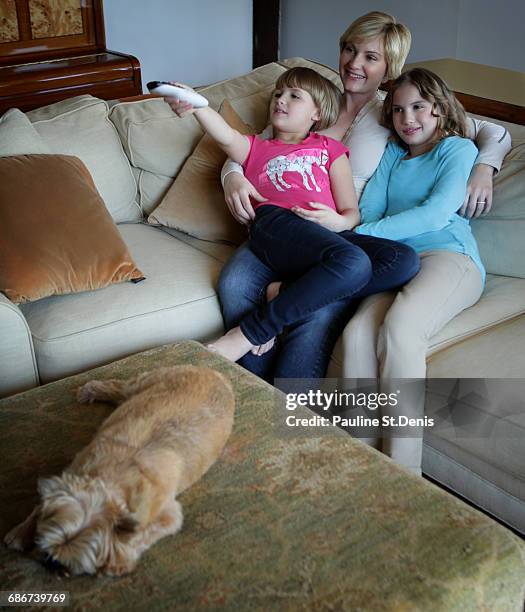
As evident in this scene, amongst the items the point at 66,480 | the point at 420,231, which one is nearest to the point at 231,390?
the point at 66,480

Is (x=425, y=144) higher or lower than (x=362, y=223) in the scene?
higher

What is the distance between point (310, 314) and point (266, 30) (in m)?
3.68

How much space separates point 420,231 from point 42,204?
1.08 m

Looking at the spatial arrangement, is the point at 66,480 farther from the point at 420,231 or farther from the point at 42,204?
the point at 420,231

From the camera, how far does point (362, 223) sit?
215cm

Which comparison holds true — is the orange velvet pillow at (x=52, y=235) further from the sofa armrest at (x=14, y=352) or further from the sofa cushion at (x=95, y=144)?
the sofa cushion at (x=95, y=144)

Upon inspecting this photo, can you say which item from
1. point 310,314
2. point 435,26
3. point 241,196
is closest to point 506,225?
point 310,314

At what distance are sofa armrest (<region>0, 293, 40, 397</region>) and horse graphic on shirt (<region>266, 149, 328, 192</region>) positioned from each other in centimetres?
85

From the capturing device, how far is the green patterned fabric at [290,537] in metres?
1.07

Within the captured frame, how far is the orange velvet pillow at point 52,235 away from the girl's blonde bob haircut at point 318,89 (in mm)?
724

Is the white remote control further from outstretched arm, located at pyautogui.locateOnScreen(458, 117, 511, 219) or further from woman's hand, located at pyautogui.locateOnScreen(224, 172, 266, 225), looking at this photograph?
outstretched arm, located at pyautogui.locateOnScreen(458, 117, 511, 219)

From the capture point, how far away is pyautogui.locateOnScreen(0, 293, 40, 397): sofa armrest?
5.85 ft

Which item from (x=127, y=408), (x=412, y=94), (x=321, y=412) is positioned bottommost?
(x=321, y=412)

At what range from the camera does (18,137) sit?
2.23 metres
